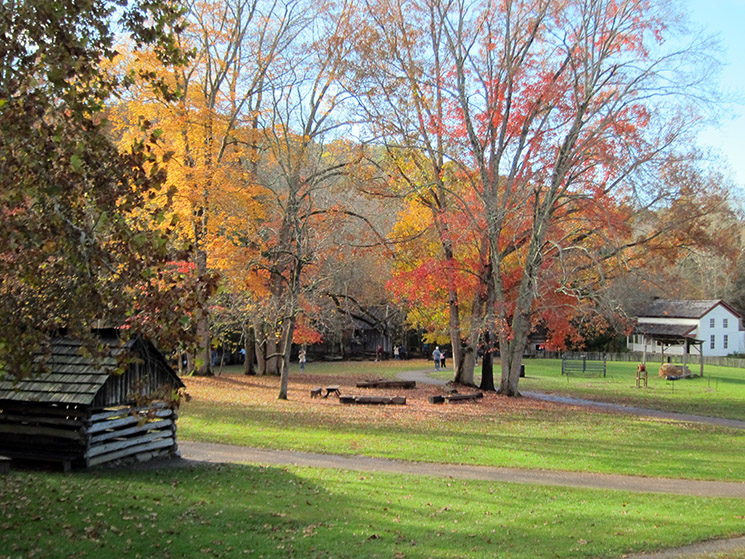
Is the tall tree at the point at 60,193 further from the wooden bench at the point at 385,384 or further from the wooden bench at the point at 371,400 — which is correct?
the wooden bench at the point at 385,384

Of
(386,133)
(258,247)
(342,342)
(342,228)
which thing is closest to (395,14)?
(386,133)

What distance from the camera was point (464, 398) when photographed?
25.7 m

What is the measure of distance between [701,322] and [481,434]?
2356 inches

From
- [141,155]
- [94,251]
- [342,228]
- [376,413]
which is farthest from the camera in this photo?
[342,228]

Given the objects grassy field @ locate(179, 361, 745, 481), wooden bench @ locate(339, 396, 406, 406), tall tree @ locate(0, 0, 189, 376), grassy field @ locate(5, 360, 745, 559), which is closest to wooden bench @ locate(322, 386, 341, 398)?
grassy field @ locate(179, 361, 745, 481)

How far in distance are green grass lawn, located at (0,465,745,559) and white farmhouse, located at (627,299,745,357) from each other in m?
60.1

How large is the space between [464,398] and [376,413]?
4.84 meters

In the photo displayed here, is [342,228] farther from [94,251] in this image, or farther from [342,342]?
[342,342]

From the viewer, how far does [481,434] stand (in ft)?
61.3

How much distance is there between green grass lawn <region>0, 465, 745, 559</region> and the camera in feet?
25.9

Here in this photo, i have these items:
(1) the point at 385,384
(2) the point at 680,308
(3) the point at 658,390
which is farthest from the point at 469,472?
(2) the point at 680,308

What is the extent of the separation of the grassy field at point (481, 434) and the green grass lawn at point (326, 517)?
3.02 metres

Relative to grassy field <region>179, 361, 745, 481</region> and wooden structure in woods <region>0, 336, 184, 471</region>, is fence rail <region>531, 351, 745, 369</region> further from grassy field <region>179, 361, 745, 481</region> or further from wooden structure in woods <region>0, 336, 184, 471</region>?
wooden structure in woods <region>0, 336, 184, 471</region>

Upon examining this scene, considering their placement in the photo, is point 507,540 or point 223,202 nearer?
point 507,540
